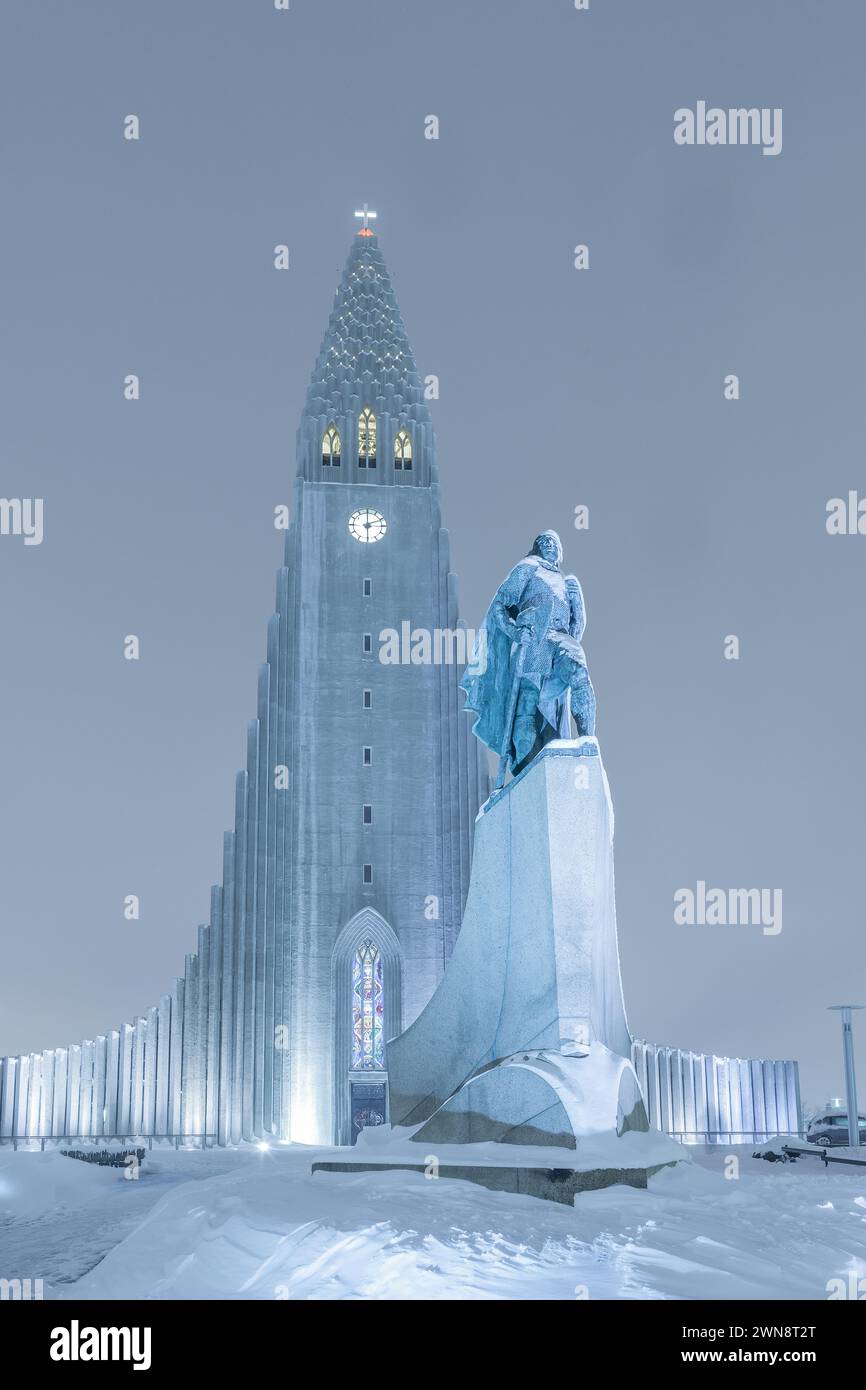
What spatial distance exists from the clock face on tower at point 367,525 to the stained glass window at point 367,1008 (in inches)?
506

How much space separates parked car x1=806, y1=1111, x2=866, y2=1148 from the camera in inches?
1187

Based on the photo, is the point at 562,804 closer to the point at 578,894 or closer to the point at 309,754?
the point at 578,894

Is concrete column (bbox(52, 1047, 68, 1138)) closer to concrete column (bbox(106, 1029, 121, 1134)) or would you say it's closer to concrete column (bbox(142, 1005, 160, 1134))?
concrete column (bbox(106, 1029, 121, 1134))

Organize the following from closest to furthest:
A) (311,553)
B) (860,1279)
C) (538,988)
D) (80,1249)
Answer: (860,1279)
(80,1249)
(538,988)
(311,553)

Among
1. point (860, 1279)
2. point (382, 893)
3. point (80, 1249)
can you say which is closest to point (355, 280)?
point (382, 893)

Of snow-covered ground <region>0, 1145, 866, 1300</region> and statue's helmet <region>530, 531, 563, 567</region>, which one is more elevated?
statue's helmet <region>530, 531, 563, 567</region>

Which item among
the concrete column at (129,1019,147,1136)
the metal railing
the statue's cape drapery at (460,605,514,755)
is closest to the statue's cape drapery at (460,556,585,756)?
the statue's cape drapery at (460,605,514,755)

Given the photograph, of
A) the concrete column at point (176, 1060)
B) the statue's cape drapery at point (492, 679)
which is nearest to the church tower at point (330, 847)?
the concrete column at point (176, 1060)

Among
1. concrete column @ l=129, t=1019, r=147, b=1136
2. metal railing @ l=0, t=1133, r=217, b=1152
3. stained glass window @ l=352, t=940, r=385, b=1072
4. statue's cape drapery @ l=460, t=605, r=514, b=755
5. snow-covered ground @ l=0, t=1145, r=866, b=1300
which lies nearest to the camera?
snow-covered ground @ l=0, t=1145, r=866, b=1300

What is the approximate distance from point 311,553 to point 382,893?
36.2 feet

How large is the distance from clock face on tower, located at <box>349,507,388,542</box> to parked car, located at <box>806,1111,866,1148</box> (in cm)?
2153

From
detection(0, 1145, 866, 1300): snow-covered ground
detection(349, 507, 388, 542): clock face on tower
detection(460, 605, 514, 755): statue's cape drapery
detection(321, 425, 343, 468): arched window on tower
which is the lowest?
detection(0, 1145, 866, 1300): snow-covered ground

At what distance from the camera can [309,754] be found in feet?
125

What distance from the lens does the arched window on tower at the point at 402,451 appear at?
4128 cm
